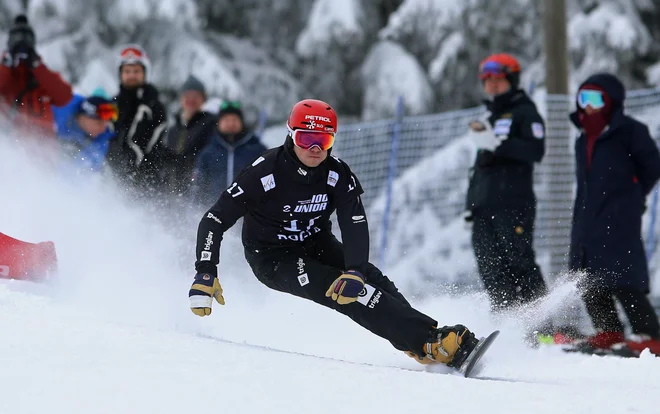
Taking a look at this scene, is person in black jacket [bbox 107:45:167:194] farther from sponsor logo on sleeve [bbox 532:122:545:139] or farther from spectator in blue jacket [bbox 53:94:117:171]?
sponsor logo on sleeve [bbox 532:122:545:139]

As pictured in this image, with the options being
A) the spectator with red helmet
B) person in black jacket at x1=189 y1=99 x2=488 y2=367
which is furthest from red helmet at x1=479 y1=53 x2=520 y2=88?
the spectator with red helmet

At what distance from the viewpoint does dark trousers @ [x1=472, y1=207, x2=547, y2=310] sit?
646 cm

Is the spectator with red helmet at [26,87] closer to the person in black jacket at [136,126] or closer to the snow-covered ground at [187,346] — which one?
the snow-covered ground at [187,346]

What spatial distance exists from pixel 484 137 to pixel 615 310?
1488 mm

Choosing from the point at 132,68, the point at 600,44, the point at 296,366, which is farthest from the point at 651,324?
the point at 600,44

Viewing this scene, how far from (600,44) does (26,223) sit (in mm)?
9496

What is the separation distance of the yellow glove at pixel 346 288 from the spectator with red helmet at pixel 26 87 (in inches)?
160

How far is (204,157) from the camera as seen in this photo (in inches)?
316

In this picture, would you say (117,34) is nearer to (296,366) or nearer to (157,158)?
(157,158)

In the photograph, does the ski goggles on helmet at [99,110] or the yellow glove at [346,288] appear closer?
the yellow glove at [346,288]

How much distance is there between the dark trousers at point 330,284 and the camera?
495 centimetres

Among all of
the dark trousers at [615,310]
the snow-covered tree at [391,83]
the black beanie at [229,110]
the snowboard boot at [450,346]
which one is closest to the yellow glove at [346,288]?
the snowboard boot at [450,346]

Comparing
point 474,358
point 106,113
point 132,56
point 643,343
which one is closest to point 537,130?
point 643,343

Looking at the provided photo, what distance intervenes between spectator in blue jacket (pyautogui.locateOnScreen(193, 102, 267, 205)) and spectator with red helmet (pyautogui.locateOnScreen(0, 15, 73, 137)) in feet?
4.48
